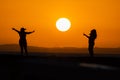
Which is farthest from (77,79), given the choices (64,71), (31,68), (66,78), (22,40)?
(22,40)

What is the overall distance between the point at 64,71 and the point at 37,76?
7.54 ft

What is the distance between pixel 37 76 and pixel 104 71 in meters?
3.23

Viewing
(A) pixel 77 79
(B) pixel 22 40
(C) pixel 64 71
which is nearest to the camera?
(A) pixel 77 79

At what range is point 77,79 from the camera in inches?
625

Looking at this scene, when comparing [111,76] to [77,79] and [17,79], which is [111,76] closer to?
[77,79]

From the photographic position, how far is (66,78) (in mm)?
16281

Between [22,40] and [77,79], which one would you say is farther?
[22,40]

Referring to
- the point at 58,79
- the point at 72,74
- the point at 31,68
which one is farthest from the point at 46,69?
the point at 58,79

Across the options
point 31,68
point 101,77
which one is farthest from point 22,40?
point 101,77

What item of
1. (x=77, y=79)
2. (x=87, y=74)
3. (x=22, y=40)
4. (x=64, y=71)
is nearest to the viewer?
(x=77, y=79)

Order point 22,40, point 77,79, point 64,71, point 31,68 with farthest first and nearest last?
1. point 22,40
2. point 31,68
3. point 64,71
4. point 77,79

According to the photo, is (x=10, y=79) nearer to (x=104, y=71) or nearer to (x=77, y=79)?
(x=77, y=79)

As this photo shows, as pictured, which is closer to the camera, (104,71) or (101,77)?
(101,77)

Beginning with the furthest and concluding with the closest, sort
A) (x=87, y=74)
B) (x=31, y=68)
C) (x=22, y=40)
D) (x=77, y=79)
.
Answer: (x=22, y=40) → (x=31, y=68) → (x=87, y=74) → (x=77, y=79)
